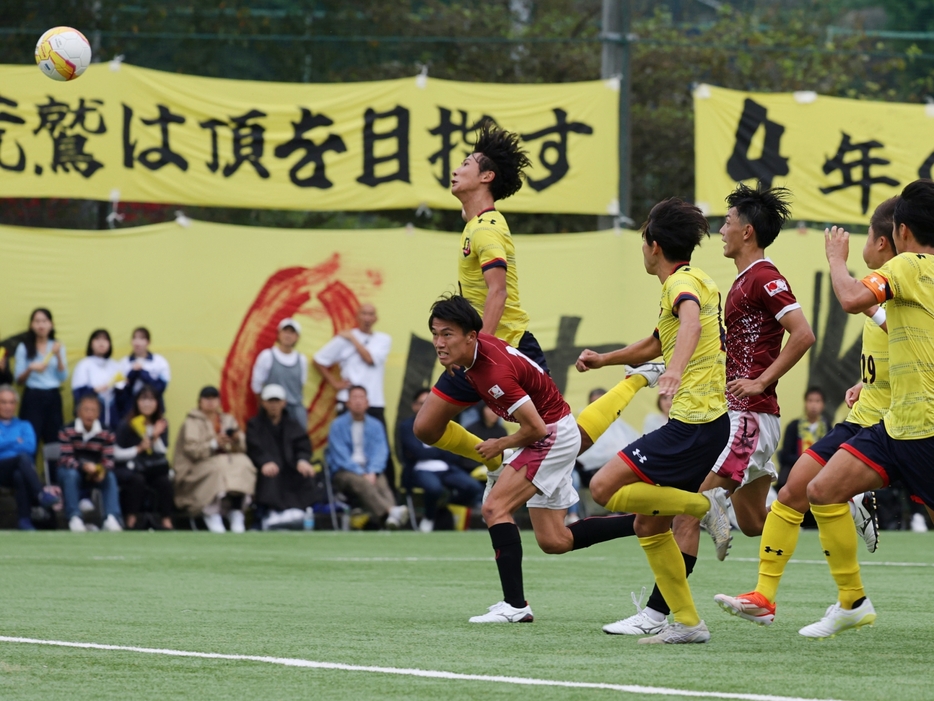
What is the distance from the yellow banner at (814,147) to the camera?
16953mm

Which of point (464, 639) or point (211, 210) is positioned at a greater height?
point (211, 210)

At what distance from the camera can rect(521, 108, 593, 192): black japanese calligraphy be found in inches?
663

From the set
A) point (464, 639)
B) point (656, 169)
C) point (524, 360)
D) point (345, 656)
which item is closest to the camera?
point (345, 656)

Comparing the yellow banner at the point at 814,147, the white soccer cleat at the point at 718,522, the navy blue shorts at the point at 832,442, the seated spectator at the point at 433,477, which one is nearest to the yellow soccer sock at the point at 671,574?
the navy blue shorts at the point at 832,442

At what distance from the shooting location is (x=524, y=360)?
712 centimetres

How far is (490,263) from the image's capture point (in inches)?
309

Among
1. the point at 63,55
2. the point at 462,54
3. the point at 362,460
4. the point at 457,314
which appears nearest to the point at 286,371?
the point at 362,460

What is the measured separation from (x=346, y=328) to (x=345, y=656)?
1098 cm

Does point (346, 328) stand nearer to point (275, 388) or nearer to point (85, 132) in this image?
point (275, 388)

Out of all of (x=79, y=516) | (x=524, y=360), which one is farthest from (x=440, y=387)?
(x=79, y=516)

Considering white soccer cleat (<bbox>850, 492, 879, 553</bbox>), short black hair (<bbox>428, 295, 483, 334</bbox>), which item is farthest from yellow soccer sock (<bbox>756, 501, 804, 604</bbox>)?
short black hair (<bbox>428, 295, 483, 334</bbox>)

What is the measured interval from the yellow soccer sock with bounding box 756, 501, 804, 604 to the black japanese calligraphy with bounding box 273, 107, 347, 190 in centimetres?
1052

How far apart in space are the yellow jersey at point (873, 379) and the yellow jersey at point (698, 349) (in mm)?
756

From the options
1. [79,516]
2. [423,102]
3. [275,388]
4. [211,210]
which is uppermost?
[423,102]
